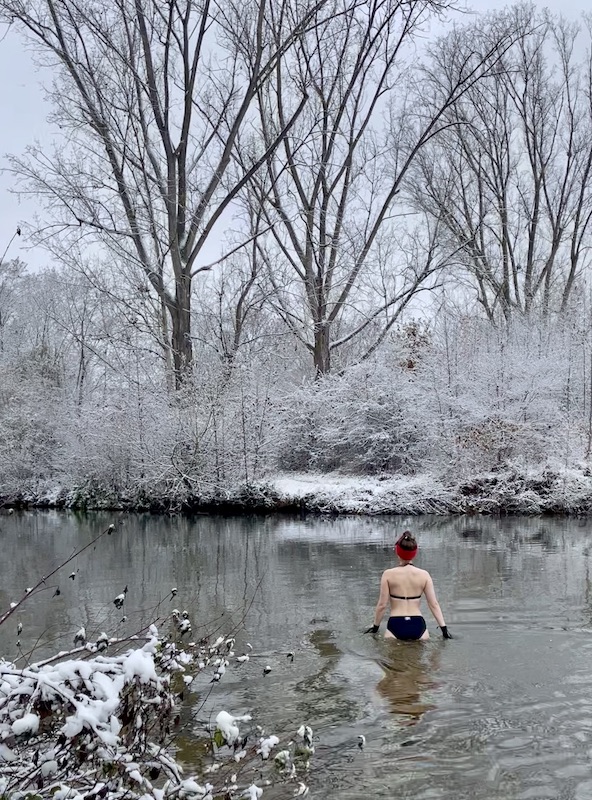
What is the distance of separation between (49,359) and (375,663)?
30.7m

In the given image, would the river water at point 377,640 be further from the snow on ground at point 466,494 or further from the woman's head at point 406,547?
the snow on ground at point 466,494

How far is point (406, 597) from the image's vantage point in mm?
7973

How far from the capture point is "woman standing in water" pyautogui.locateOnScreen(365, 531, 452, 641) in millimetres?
7871

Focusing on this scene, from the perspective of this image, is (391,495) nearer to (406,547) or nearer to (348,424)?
(348,424)


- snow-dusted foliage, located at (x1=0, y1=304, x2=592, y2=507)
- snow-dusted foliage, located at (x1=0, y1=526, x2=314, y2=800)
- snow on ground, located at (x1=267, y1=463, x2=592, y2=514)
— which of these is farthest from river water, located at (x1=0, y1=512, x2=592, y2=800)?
snow-dusted foliage, located at (x1=0, y1=304, x2=592, y2=507)

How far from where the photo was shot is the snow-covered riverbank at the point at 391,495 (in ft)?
65.6

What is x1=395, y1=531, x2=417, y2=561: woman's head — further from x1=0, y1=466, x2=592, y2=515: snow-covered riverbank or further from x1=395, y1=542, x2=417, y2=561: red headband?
x1=0, y1=466, x2=592, y2=515: snow-covered riverbank

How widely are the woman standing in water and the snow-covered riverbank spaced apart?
500 inches

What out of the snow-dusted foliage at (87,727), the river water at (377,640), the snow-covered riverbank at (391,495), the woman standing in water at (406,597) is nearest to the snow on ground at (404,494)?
the snow-covered riverbank at (391,495)

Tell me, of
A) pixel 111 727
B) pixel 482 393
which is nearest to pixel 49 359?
pixel 482 393

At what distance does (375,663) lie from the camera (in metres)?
7.32

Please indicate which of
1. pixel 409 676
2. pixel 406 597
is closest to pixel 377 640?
pixel 406 597

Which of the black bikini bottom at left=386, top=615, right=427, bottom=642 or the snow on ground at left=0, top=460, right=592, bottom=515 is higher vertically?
the snow on ground at left=0, top=460, right=592, bottom=515

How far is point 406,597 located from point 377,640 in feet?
1.74
